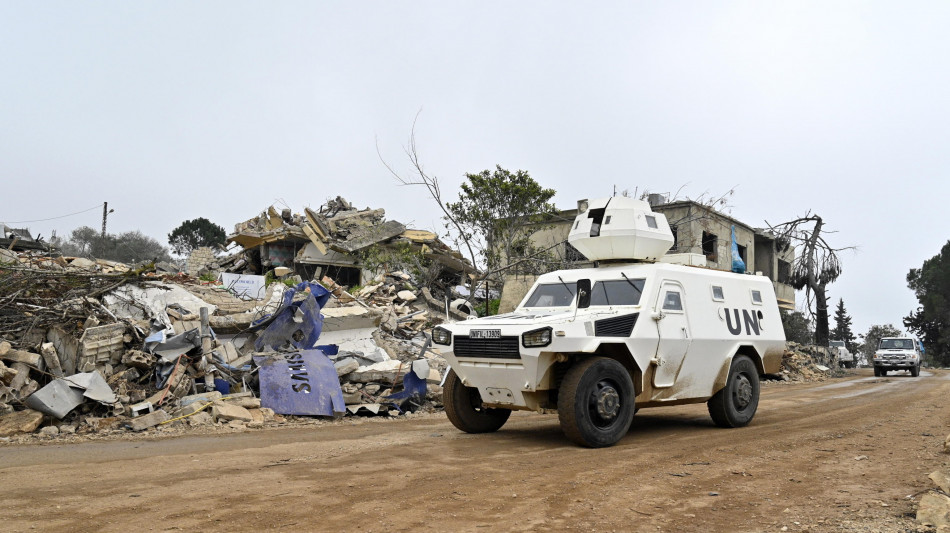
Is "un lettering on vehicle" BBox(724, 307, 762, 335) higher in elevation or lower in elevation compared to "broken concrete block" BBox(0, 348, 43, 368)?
higher

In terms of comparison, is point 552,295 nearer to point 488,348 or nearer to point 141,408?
point 488,348

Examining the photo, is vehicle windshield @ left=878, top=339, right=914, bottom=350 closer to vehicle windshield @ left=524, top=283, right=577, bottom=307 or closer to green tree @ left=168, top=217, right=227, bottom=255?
vehicle windshield @ left=524, top=283, right=577, bottom=307

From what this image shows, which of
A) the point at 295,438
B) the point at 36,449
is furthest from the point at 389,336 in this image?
the point at 36,449

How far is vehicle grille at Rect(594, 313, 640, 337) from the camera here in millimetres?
7621

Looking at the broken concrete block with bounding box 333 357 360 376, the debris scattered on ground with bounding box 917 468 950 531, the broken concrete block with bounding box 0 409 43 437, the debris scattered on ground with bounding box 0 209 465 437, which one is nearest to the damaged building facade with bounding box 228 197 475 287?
the debris scattered on ground with bounding box 0 209 465 437

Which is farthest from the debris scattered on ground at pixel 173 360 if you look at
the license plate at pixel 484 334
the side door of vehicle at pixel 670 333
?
the side door of vehicle at pixel 670 333

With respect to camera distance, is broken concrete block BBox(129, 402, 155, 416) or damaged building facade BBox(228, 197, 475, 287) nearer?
broken concrete block BBox(129, 402, 155, 416)

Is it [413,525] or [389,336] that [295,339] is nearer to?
[389,336]

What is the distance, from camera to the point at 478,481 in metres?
5.82

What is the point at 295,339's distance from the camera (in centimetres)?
1287

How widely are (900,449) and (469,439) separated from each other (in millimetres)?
4727

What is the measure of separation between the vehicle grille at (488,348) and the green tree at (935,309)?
175ft

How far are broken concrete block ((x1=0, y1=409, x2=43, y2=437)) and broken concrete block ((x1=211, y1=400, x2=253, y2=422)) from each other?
7.19 feet

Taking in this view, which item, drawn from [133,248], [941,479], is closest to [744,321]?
[941,479]
